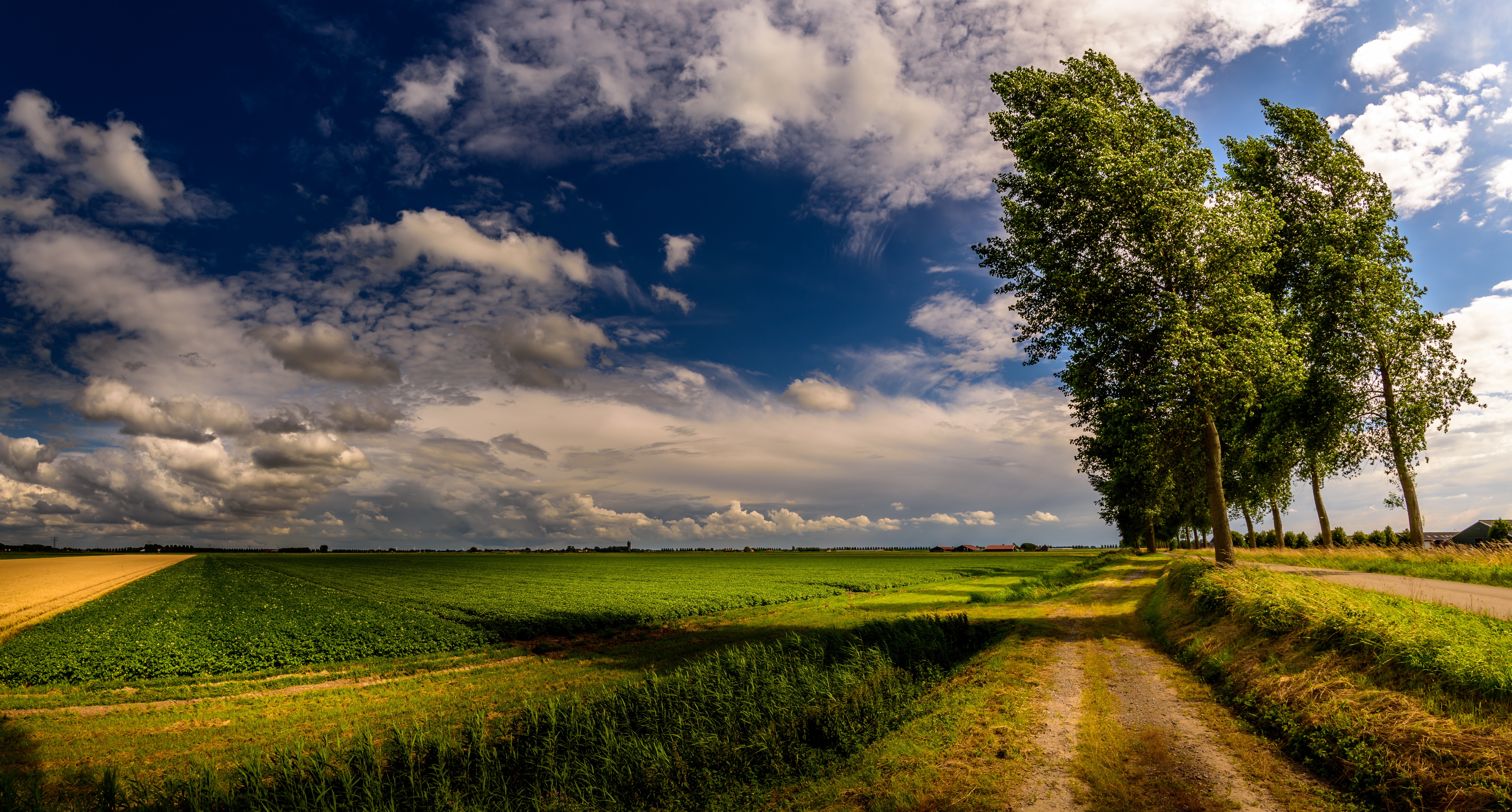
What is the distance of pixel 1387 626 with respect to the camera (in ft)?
32.8

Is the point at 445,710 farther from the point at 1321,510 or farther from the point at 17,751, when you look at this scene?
the point at 1321,510

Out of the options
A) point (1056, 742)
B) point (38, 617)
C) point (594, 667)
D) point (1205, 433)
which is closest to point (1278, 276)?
point (1205, 433)

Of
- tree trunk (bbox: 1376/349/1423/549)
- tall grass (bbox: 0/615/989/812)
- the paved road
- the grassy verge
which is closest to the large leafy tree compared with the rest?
tree trunk (bbox: 1376/349/1423/549)

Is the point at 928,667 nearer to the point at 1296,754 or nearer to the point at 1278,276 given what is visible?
the point at 1296,754

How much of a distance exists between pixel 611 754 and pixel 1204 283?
77.9 feet

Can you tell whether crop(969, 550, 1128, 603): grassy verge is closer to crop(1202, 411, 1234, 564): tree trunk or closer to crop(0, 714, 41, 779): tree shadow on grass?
crop(1202, 411, 1234, 564): tree trunk

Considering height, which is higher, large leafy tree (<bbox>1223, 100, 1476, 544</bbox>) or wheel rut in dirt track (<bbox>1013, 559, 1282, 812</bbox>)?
large leafy tree (<bbox>1223, 100, 1476, 544</bbox>)

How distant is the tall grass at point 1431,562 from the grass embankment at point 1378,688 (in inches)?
528

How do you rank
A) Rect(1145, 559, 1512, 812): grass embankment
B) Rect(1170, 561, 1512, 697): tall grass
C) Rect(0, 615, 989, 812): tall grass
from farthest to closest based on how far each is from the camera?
Rect(0, 615, 989, 812): tall grass → Rect(1170, 561, 1512, 697): tall grass → Rect(1145, 559, 1512, 812): grass embankment

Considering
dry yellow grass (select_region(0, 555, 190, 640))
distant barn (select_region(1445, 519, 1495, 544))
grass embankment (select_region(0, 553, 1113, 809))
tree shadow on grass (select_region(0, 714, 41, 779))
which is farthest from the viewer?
distant barn (select_region(1445, 519, 1495, 544))

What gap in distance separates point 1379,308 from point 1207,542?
98367mm

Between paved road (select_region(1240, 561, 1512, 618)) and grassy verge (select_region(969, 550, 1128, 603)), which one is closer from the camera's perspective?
paved road (select_region(1240, 561, 1512, 618))

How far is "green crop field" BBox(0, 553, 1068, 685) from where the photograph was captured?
71.6 feet

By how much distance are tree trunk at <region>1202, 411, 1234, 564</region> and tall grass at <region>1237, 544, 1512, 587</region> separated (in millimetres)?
7897
